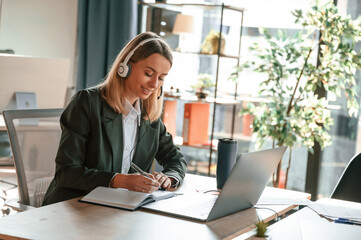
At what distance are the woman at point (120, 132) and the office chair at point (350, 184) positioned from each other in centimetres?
72

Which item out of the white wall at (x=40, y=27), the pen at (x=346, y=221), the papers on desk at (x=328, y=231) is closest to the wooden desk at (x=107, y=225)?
the papers on desk at (x=328, y=231)

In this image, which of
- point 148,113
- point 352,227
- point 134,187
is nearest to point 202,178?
point 148,113

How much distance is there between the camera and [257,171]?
1.65 metres

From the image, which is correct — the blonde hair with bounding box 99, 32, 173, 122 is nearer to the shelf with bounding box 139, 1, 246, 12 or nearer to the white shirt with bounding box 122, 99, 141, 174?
the white shirt with bounding box 122, 99, 141, 174

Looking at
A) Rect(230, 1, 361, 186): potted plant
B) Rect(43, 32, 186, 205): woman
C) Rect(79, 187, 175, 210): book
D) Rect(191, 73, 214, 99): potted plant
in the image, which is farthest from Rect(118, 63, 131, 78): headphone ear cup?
Rect(191, 73, 214, 99): potted plant

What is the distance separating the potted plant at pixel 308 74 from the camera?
3578mm

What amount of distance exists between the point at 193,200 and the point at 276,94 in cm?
252

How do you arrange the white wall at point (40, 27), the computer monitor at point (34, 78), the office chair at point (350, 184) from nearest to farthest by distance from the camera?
the office chair at point (350, 184) → the computer monitor at point (34, 78) → the white wall at point (40, 27)

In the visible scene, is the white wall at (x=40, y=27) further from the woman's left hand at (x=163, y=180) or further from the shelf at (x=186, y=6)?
the woman's left hand at (x=163, y=180)

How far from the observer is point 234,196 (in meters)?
1.59

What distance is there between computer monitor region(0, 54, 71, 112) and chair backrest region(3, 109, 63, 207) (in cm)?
94

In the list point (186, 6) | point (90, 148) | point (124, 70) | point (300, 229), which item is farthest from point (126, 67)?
point (186, 6)

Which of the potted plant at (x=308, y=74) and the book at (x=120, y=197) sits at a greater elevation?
the potted plant at (x=308, y=74)

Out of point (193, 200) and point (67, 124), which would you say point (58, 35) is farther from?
point (193, 200)
